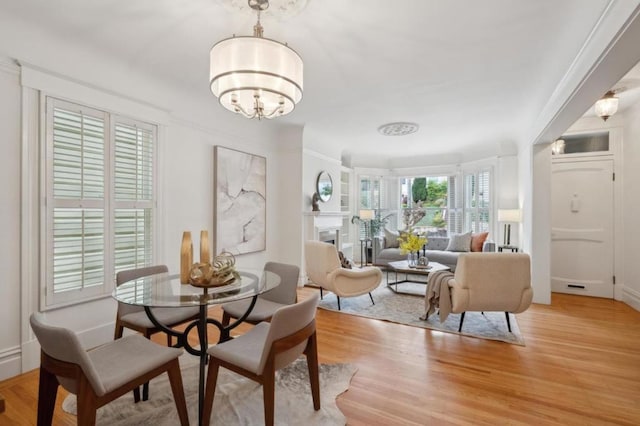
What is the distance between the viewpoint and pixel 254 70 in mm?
1745

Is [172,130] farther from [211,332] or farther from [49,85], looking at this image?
[211,332]

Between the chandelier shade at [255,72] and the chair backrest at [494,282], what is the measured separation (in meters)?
2.31

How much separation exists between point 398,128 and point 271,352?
423 centimetres

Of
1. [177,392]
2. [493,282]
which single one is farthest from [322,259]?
[177,392]

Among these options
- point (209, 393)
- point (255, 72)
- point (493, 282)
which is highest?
point (255, 72)

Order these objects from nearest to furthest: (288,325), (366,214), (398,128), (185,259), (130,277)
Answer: (288,325)
(185,259)
(130,277)
(398,128)
(366,214)

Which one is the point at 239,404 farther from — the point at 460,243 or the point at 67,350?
the point at 460,243

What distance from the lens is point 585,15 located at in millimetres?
2035

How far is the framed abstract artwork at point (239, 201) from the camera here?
4.03 metres

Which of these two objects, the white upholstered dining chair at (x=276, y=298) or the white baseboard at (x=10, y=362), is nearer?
the white baseboard at (x=10, y=362)

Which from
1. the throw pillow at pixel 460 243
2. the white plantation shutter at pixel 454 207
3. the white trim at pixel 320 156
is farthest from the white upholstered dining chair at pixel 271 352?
the white plantation shutter at pixel 454 207

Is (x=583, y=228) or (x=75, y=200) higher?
(x=75, y=200)

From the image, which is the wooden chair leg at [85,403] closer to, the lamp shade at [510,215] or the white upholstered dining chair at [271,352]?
the white upholstered dining chair at [271,352]

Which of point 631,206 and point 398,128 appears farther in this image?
point 398,128
